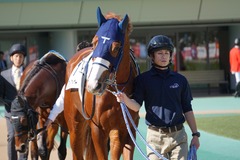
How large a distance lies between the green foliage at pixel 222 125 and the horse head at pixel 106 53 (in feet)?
21.6

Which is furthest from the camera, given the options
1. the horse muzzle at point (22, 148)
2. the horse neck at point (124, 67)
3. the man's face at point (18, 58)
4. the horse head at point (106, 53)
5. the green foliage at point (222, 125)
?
the green foliage at point (222, 125)

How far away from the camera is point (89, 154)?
21.6 ft

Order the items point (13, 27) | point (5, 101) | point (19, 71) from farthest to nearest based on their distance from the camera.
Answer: point (13, 27)
point (19, 71)
point (5, 101)

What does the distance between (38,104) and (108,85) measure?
2641 millimetres

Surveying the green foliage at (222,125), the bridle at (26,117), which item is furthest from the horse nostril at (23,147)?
the green foliage at (222,125)

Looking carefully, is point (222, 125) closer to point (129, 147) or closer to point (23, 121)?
point (23, 121)

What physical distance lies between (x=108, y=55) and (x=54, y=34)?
18.2 meters

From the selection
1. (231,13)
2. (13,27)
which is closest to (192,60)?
(231,13)

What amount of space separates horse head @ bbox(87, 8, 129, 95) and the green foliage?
658 cm

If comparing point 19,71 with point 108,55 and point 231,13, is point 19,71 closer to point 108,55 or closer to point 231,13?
point 108,55

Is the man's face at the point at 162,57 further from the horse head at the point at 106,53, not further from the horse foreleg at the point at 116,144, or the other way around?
the horse foreleg at the point at 116,144

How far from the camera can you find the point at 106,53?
4.97 m

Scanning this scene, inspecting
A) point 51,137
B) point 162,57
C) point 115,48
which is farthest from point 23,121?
point 162,57

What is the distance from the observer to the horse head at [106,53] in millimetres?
4797
